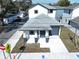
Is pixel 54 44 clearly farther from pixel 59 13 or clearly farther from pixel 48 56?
pixel 59 13

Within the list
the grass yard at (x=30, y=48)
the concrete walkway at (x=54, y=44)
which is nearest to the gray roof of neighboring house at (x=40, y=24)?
the concrete walkway at (x=54, y=44)

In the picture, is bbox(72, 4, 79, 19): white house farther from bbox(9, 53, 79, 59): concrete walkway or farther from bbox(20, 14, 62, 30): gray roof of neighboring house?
bbox(9, 53, 79, 59): concrete walkway

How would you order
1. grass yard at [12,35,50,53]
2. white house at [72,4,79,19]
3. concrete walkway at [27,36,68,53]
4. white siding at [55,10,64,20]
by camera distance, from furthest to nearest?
white siding at [55,10,64,20], white house at [72,4,79,19], concrete walkway at [27,36,68,53], grass yard at [12,35,50,53]

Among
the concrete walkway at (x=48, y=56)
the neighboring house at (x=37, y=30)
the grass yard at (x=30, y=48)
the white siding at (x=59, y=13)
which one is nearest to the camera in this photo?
the concrete walkway at (x=48, y=56)

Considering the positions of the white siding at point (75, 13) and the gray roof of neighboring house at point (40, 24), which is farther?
the white siding at point (75, 13)

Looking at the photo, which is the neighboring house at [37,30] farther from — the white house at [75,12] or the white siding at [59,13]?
the white house at [75,12]

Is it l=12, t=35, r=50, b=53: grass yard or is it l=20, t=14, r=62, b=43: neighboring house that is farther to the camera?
l=20, t=14, r=62, b=43: neighboring house

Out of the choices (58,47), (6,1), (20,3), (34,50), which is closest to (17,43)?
(34,50)

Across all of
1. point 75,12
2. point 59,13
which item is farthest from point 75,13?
point 59,13

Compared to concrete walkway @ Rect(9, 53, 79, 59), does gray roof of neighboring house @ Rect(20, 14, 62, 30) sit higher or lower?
higher

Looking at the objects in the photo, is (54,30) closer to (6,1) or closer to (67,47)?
(67,47)

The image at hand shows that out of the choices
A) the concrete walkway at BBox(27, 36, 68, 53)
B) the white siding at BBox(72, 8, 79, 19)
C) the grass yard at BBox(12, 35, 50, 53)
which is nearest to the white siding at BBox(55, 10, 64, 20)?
the white siding at BBox(72, 8, 79, 19)
